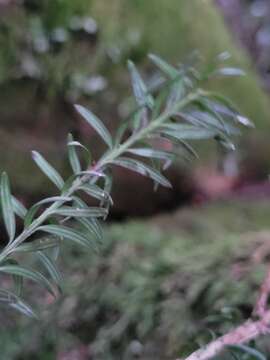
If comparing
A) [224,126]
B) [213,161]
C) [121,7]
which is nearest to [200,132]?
[224,126]

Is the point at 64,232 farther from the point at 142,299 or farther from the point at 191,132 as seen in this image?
the point at 142,299

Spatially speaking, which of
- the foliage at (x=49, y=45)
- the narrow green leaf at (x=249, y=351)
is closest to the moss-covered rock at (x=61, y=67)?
the foliage at (x=49, y=45)

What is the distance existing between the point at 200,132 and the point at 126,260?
0.81 metres

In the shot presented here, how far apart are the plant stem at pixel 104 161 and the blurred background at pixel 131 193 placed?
5.0 inches

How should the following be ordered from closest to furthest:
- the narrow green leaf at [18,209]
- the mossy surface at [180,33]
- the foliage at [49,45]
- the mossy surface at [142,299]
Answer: the narrow green leaf at [18,209]
the mossy surface at [142,299]
the foliage at [49,45]
the mossy surface at [180,33]

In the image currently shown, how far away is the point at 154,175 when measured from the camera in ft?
2.71

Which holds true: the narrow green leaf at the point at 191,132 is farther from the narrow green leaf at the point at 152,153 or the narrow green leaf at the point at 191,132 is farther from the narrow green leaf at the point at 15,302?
the narrow green leaf at the point at 15,302

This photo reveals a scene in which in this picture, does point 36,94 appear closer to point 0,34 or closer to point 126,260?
point 0,34

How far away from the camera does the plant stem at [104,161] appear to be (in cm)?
75

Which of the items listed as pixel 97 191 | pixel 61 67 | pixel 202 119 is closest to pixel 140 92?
pixel 202 119

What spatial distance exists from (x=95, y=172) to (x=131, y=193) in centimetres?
172

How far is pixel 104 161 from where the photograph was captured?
82 cm

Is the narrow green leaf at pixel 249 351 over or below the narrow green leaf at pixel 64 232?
below

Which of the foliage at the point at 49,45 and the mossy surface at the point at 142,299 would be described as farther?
the foliage at the point at 49,45
